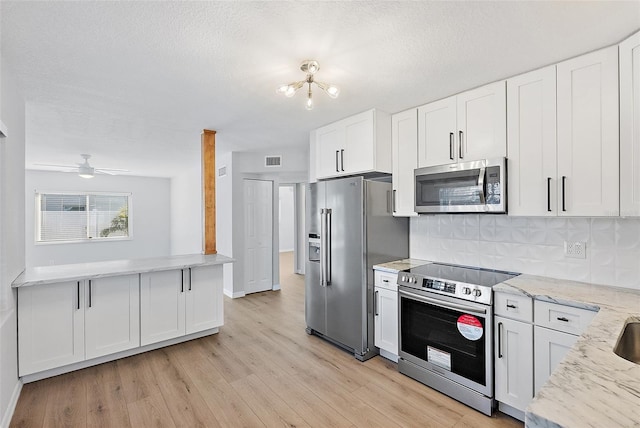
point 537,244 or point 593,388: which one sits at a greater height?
point 537,244

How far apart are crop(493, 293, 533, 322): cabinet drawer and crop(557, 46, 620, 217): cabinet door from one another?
2.23 feet

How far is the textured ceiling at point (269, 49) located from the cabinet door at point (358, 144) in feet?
0.49

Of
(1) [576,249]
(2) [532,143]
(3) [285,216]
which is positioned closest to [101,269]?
(2) [532,143]

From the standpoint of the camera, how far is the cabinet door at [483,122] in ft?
7.87

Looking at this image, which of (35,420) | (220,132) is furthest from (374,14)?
(35,420)

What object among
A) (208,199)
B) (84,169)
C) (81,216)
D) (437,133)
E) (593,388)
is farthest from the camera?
(81,216)

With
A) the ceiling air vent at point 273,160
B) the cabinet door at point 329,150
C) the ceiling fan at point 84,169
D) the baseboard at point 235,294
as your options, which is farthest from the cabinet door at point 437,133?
the ceiling fan at point 84,169

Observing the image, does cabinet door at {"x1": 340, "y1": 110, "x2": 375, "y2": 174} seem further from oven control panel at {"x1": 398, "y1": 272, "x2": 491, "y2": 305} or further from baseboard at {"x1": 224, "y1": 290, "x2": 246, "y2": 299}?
baseboard at {"x1": 224, "y1": 290, "x2": 246, "y2": 299}

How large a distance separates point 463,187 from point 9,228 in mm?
3496

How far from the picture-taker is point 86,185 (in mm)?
7648

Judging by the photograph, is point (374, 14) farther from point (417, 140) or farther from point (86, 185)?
point (86, 185)

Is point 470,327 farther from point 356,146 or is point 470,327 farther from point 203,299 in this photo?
point 203,299

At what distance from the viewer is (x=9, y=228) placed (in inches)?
87.6

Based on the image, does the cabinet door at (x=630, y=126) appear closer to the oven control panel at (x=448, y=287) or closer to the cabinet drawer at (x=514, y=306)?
the cabinet drawer at (x=514, y=306)
